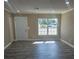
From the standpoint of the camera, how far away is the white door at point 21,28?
11.6m

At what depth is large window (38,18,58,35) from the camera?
11.9 m

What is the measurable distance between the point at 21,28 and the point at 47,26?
2129mm

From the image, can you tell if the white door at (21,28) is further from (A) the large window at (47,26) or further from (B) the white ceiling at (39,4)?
(B) the white ceiling at (39,4)

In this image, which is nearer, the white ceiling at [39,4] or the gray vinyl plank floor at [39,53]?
the gray vinyl plank floor at [39,53]

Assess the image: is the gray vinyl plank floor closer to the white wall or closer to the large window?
the white wall

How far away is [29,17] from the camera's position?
11.8 meters

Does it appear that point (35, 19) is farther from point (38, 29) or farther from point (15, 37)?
point (15, 37)

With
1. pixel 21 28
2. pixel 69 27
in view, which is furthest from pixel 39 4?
pixel 21 28

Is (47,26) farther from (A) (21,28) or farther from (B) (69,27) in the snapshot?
(B) (69,27)

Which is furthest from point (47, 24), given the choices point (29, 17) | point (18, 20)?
point (18, 20)

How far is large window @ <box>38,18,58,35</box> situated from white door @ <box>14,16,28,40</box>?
1138mm

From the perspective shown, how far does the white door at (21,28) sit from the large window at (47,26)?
1.14 metres

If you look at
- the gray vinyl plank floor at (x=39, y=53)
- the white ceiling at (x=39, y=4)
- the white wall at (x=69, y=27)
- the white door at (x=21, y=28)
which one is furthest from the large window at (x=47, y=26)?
the gray vinyl plank floor at (x=39, y=53)
